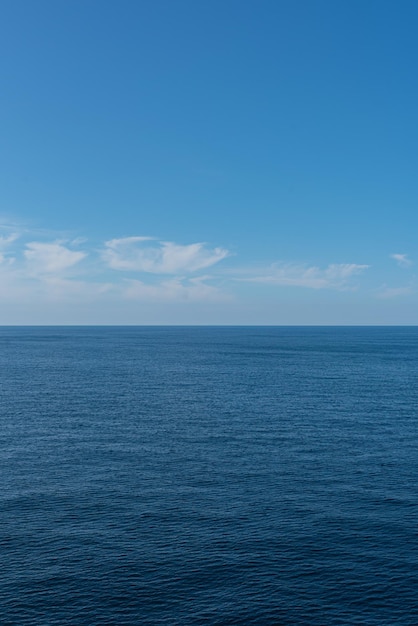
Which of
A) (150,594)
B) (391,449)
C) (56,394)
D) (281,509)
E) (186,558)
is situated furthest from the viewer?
(56,394)

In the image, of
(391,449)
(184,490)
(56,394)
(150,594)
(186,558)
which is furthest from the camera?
(56,394)

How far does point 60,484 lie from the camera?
7344 cm

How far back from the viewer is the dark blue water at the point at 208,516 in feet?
156

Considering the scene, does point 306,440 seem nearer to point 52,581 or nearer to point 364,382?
point 52,581

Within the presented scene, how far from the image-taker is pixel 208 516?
63.8 metres

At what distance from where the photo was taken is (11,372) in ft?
618

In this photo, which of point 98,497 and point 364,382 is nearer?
point 98,497

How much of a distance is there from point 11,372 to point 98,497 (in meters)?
132

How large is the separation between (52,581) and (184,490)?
79.4 feet

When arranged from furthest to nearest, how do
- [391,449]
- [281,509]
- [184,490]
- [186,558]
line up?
[391,449], [184,490], [281,509], [186,558]

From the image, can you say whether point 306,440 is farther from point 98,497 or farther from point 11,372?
point 11,372

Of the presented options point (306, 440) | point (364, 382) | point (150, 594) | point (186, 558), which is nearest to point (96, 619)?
point (150, 594)

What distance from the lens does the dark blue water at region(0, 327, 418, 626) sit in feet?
156

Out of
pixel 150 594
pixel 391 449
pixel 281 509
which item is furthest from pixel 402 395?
pixel 150 594
